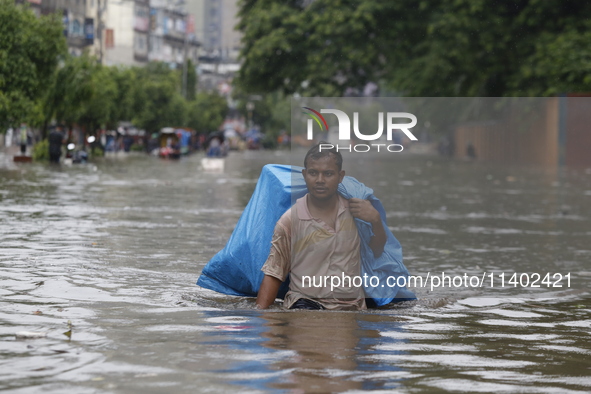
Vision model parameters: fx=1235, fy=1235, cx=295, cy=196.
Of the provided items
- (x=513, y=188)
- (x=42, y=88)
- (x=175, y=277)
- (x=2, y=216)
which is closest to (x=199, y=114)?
(x=42, y=88)

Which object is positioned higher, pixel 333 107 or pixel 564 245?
pixel 333 107

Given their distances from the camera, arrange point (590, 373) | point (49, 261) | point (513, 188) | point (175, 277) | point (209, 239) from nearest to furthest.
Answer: point (590, 373), point (175, 277), point (49, 261), point (209, 239), point (513, 188)

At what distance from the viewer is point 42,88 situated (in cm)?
3700

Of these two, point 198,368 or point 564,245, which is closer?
point 198,368

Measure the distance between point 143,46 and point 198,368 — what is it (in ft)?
400

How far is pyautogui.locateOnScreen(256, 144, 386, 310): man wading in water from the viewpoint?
7.91m

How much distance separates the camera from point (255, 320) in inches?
298

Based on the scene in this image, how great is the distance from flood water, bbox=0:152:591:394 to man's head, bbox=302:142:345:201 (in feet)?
0.75

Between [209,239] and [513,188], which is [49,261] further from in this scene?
[513,188]

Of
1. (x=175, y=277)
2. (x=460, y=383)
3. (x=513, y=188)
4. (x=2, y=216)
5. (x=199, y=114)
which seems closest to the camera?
(x=460, y=383)

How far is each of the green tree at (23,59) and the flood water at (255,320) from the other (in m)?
17.9

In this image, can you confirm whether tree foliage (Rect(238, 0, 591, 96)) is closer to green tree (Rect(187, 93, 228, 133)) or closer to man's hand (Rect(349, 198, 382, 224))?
man's hand (Rect(349, 198, 382, 224))

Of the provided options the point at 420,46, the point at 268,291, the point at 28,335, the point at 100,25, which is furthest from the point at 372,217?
the point at 100,25

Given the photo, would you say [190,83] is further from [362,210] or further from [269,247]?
[362,210]
